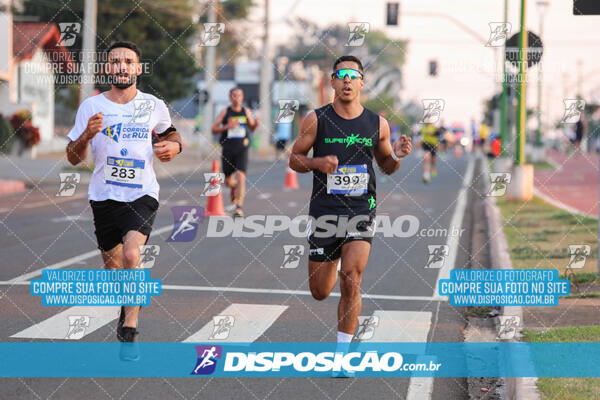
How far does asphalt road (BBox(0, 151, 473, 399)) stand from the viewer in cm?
614

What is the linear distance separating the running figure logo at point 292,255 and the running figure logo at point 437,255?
165cm

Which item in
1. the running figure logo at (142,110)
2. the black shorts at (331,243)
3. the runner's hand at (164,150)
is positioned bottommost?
the black shorts at (331,243)

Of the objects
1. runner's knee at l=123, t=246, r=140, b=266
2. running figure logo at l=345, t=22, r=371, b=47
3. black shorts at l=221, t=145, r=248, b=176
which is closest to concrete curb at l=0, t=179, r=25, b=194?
black shorts at l=221, t=145, r=248, b=176

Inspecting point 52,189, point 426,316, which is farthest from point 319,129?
point 52,189

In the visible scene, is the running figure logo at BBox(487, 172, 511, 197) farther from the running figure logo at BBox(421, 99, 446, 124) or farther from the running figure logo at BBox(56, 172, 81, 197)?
the running figure logo at BBox(56, 172, 81, 197)

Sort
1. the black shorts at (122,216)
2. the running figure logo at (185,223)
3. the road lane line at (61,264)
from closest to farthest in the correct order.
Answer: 1. the black shorts at (122,216)
2. the road lane line at (61,264)
3. the running figure logo at (185,223)

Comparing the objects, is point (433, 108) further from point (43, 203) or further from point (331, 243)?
point (43, 203)

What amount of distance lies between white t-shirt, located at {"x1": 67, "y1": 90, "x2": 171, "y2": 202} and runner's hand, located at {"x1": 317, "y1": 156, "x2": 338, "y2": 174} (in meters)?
1.35

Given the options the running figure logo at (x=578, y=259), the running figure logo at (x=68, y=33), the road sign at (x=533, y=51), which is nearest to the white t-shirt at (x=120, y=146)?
the running figure logo at (x=578, y=259)

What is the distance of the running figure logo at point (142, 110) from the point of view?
6.75 metres

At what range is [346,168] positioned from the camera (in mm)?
6441

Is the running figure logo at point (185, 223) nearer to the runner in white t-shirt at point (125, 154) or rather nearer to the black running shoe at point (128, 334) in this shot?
the runner in white t-shirt at point (125, 154)

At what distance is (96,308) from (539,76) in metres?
9.40

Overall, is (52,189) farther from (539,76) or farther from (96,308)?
(96,308)
